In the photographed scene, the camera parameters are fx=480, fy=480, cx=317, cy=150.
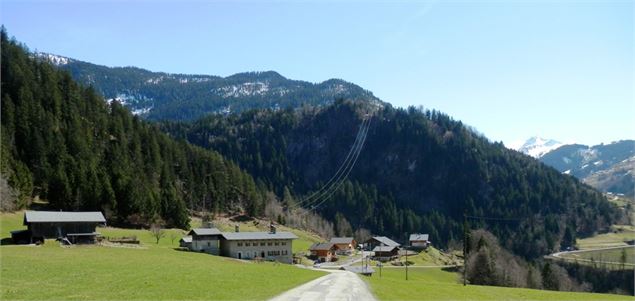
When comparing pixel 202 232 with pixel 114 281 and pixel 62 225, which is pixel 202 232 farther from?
pixel 114 281

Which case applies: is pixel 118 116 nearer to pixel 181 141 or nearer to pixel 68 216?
pixel 181 141

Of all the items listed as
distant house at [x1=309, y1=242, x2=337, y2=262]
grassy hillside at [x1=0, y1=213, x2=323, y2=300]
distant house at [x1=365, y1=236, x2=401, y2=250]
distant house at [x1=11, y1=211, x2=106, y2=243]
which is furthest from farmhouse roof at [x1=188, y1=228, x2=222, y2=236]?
distant house at [x1=365, y1=236, x2=401, y2=250]

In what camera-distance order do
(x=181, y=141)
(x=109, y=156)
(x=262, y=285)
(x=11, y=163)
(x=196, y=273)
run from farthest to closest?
1. (x=181, y=141)
2. (x=109, y=156)
3. (x=11, y=163)
4. (x=196, y=273)
5. (x=262, y=285)

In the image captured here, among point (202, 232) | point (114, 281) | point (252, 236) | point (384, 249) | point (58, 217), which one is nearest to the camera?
point (114, 281)

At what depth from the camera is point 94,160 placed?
128375mm

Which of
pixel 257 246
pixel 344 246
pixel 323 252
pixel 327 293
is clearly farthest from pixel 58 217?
pixel 344 246

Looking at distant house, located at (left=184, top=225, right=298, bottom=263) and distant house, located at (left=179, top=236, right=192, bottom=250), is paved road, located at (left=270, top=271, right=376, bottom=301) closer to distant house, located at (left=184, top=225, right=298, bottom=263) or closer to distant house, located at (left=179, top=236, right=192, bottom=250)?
distant house, located at (left=184, top=225, right=298, bottom=263)

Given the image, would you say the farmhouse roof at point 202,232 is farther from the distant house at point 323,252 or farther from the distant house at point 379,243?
the distant house at point 379,243

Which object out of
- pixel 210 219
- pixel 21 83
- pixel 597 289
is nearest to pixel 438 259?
pixel 597 289

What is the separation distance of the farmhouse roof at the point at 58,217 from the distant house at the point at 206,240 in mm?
18416

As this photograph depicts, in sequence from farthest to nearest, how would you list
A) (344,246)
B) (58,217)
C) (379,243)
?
(379,243)
(344,246)
(58,217)

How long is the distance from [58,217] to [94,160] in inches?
1899

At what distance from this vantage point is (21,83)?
136875 millimetres

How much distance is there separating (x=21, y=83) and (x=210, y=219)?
66.2 m
